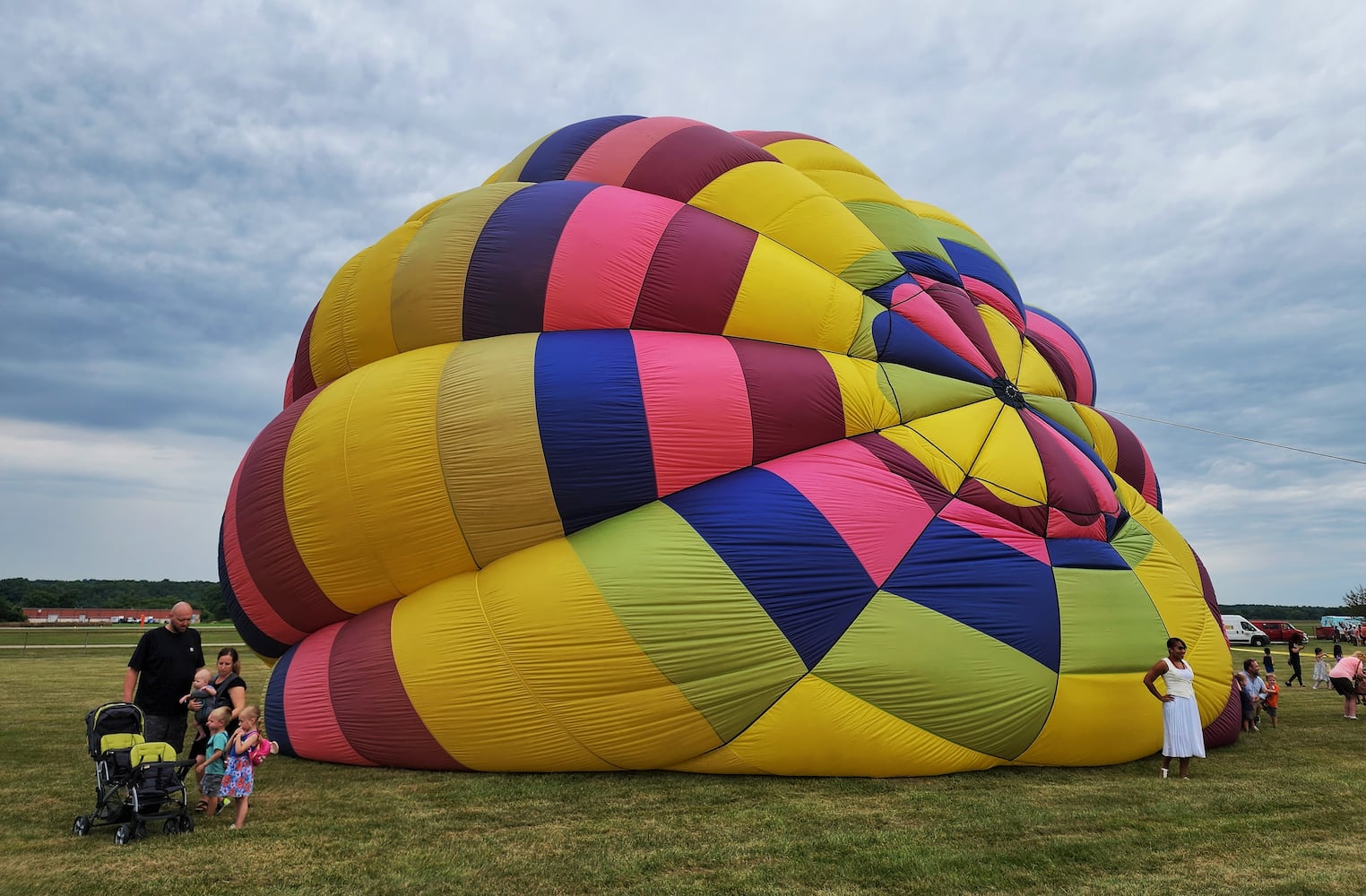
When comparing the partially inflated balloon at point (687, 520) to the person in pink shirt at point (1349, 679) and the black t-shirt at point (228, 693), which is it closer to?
the black t-shirt at point (228, 693)

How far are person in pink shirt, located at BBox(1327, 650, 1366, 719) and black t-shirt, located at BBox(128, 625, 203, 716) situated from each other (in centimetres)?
1418

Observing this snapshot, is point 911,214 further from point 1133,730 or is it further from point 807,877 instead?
point 807,877

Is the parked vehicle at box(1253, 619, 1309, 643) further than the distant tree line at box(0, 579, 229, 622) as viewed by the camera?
No

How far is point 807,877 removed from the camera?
468 cm

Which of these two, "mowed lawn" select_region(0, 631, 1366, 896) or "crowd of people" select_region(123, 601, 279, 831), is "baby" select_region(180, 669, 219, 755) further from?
"mowed lawn" select_region(0, 631, 1366, 896)

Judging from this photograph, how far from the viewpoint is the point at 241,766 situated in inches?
238

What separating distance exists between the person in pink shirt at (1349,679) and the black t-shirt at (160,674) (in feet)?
46.5

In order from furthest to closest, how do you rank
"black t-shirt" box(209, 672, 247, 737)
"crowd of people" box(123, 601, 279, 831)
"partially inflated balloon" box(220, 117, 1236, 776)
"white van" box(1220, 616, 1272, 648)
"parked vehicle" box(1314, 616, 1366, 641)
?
"parked vehicle" box(1314, 616, 1366, 641) → "white van" box(1220, 616, 1272, 648) → "partially inflated balloon" box(220, 117, 1236, 776) → "black t-shirt" box(209, 672, 247, 737) → "crowd of people" box(123, 601, 279, 831)

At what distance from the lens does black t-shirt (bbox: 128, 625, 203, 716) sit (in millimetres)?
6723

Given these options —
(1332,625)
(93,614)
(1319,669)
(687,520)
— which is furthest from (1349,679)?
(93,614)

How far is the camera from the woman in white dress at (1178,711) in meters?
7.25

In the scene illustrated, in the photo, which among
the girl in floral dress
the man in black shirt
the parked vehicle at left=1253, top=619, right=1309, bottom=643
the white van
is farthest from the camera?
the parked vehicle at left=1253, top=619, right=1309, bottom=643

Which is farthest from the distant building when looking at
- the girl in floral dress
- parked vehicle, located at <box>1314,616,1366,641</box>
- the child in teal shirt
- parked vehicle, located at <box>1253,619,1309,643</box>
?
parked vehicle, located at <box>1314,616,1366,641</box>

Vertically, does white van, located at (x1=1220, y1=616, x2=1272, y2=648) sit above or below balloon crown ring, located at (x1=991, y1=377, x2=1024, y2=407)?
below
